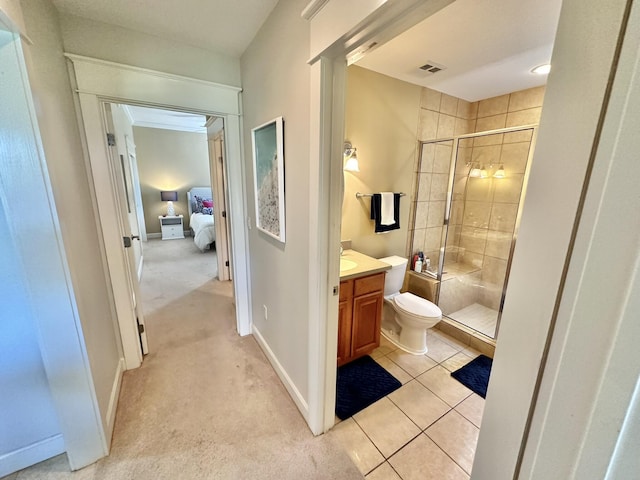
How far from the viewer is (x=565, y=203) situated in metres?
0.45

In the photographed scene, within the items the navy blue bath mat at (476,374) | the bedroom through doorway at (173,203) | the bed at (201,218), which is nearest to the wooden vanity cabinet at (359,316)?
the navy blue bath mat at (476,374)

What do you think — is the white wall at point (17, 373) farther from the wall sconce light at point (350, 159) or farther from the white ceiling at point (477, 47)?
the white ceiling at point (477, 47)

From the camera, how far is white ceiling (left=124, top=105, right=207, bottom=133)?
4.59 meters

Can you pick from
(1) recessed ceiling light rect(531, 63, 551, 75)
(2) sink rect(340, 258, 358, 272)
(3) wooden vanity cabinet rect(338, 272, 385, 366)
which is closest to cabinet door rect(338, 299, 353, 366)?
(3) wooden vanity cabinet rect(338, 272, 385, 366)

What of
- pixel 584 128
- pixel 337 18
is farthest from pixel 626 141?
pixel 337 18

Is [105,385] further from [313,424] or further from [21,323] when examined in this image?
[313,424]

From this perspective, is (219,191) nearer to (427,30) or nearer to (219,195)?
(219,195)

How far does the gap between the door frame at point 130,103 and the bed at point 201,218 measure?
Answer: 9.07 feet

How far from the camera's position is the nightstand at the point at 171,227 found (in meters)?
6.09

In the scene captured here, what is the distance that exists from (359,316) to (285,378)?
2.35 feet

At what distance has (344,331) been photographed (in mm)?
2025

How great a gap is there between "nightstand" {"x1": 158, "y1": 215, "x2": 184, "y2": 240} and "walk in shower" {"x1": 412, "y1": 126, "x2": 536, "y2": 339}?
220 inches

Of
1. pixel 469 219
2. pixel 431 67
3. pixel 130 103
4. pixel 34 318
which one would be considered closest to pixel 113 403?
pixel 34 318

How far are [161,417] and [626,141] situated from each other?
232 centimetres
